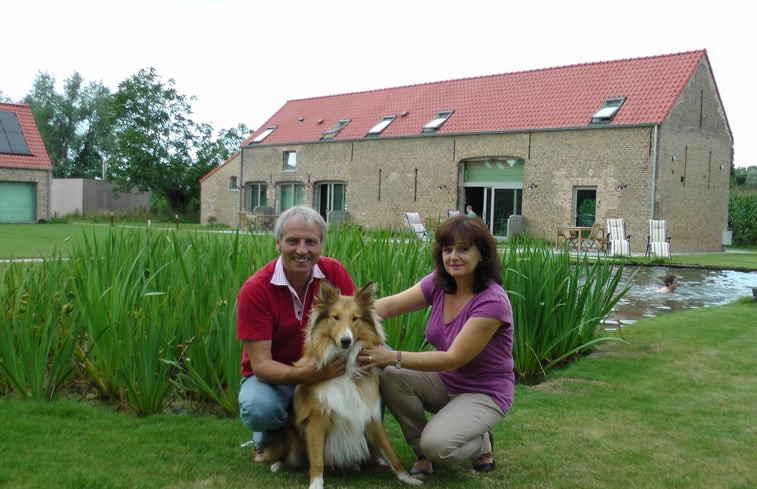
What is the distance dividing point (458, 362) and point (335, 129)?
96.2 feet

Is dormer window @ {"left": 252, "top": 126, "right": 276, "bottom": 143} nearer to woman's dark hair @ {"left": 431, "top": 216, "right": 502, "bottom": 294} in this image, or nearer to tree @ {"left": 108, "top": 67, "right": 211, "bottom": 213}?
tree @ {"left": 108, "top": 67, "right": 211, "bottom": 213}

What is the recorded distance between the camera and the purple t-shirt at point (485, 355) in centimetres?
336

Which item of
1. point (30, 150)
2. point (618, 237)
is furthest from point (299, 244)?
point (30, 150)

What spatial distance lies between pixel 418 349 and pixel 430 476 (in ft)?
4.45

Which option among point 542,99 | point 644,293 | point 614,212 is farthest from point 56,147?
point 644,293

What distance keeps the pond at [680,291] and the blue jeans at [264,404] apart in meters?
5.22

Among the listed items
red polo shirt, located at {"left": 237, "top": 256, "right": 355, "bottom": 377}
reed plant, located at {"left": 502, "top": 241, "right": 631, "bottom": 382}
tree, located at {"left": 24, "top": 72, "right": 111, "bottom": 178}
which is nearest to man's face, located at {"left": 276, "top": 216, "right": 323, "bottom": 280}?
red polo shirt, located at {"left": 237, "top": 256, "right": 355, "bottom": 377}

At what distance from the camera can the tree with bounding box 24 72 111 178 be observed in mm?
54219

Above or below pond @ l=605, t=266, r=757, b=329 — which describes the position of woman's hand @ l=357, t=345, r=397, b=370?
above

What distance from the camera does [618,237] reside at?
20.2 metres

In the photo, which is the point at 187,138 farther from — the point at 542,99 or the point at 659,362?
the point at 659,362

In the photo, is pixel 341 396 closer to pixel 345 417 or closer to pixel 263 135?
pixel 345 417

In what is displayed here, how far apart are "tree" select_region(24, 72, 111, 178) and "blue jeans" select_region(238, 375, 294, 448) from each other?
55.8m

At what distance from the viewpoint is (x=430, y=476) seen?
3.46 metres
